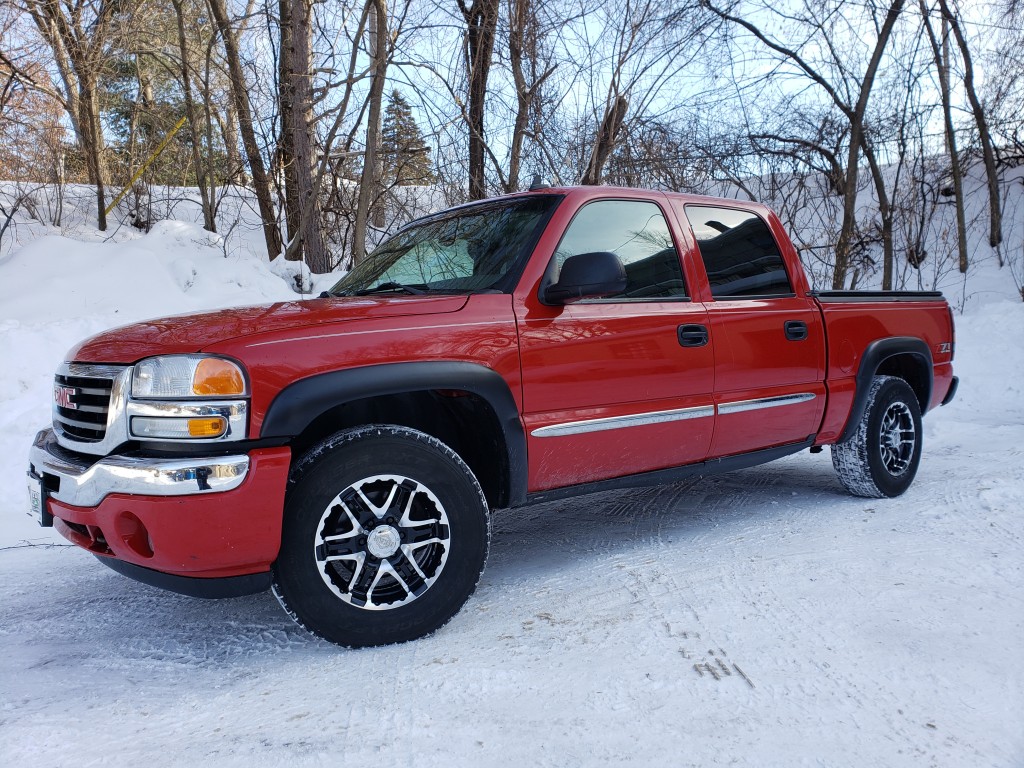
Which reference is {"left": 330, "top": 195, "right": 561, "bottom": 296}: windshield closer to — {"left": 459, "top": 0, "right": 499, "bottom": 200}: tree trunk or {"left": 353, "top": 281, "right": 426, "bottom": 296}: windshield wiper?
{"left": 353, "top": 281, "right": 426, "bottom": 296}: windshield wiper

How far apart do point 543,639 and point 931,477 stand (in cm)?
369

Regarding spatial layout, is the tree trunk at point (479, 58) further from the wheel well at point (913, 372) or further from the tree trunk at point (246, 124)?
the wheel well at point (913, 372)

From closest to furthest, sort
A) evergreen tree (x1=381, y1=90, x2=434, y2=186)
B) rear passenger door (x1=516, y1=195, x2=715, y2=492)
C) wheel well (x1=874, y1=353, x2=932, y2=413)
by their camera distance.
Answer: rear passenger door (x1=516, y1=195, x2=715, y2=492) < wheel well (x1=874, y1=353, x2=932, y2=413) < evergreen tree (x1=381, y1=90, x2=434, y2=186)

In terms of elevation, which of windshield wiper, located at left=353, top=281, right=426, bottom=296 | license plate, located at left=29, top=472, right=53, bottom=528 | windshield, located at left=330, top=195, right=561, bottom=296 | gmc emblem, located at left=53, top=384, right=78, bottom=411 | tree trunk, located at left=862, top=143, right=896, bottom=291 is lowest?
license plate, located at left=29, top=472, right=53, bottom=528

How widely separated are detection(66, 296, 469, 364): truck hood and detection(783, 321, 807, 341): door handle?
199 cm

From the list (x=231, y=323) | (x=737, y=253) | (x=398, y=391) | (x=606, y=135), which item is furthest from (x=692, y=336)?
(x=606, y=135)

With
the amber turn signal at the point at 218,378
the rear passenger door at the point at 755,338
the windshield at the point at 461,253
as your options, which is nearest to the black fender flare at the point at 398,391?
the amber turn signal at the point at 218,378

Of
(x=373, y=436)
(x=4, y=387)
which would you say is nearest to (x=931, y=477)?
(x=373, y=436)

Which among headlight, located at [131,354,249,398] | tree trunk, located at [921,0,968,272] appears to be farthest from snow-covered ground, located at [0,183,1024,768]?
tree trunk, located at [921,0,968,272]

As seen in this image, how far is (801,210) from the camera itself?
13.5 meters

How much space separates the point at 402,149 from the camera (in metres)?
10.6

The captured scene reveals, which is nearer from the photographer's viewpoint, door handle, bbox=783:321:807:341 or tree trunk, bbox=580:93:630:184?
door handle, bbox=783:321:807:341

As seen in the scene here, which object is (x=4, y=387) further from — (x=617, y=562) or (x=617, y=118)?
(x=617, y=118)

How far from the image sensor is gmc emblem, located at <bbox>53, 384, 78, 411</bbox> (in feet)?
9.62
